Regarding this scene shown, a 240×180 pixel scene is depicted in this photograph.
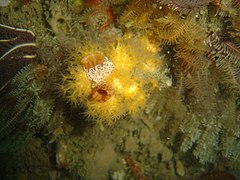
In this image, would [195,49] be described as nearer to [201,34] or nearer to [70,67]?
[201,34]

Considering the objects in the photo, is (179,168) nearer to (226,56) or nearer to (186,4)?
(226,56)

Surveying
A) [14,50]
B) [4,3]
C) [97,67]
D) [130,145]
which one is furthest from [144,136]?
[4,3]

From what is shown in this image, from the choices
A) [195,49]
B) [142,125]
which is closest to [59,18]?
[195,49]

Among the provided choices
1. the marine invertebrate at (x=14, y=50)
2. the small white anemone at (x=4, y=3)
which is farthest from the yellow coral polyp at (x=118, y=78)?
the small white anemone at (x=4, y=3)

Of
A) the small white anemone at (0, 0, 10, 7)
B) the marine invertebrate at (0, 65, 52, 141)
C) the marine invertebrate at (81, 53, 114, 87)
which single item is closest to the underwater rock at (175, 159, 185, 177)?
the marine invertebrate at (0, 65, 52, 141)

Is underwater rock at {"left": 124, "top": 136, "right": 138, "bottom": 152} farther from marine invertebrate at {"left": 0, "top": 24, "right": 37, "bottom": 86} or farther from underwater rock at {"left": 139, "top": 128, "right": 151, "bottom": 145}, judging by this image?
marine invertebrate at {"left": 0, "top": 24, "right": 37, "bottom": 86}

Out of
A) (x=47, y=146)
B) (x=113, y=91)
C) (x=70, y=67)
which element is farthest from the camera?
(x=47, y=146)

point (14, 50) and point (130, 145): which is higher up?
point (14, 50)

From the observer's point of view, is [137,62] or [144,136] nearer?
[137,62]
